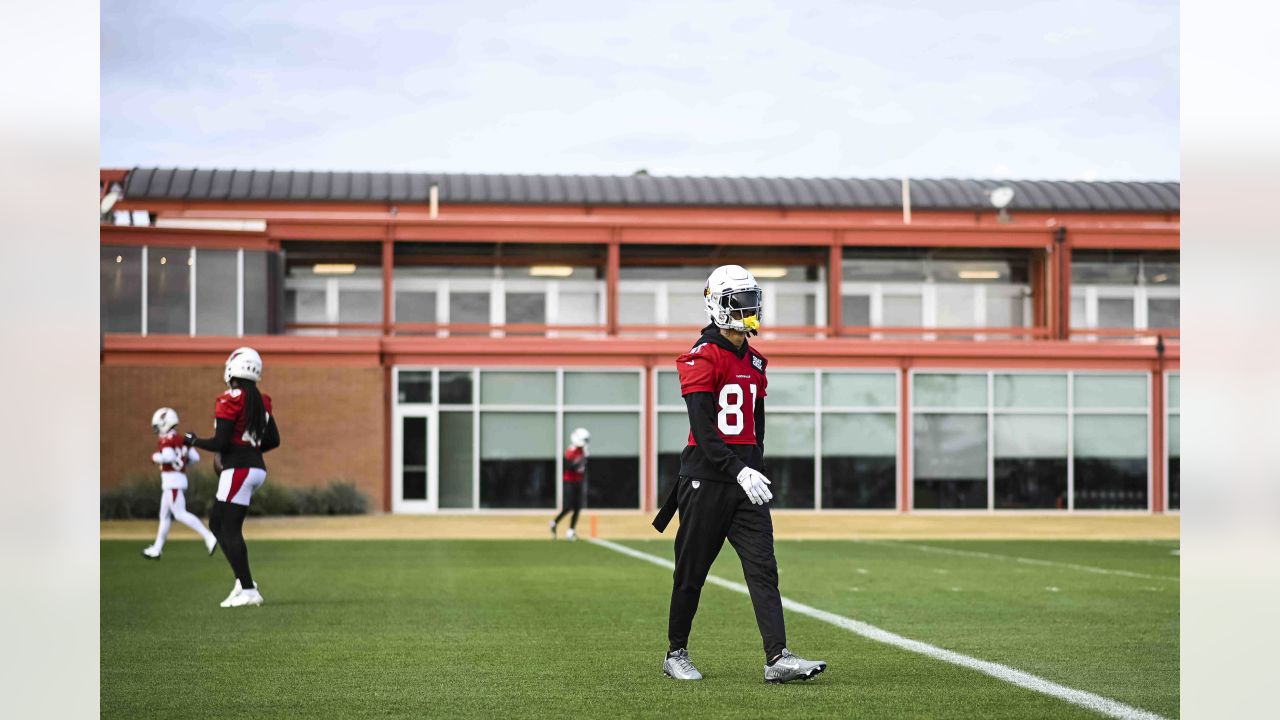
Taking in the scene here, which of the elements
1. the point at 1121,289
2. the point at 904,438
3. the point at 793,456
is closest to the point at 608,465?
the point at 793,456

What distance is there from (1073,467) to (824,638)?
1000 inches

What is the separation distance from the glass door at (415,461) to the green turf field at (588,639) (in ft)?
46.0

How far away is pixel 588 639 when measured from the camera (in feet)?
32.1

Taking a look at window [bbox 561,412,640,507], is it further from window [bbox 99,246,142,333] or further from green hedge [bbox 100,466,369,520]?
window [bbox 99,246,142,333]

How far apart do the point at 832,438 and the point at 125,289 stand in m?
15.7

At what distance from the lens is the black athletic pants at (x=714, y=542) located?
24.8 ft

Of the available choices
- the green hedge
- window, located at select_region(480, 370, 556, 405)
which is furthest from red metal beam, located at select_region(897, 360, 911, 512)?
the green hedge

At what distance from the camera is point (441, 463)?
32562 millimetres

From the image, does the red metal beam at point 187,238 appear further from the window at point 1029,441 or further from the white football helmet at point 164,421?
the window at point 1029,441

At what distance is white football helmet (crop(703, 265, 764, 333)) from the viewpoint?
301 inches

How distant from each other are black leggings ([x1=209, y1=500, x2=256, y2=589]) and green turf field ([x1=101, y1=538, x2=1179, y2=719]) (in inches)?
16.1

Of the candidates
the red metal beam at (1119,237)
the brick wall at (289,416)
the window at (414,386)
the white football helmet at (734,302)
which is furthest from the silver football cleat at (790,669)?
the red metal beam at (1119,237)
